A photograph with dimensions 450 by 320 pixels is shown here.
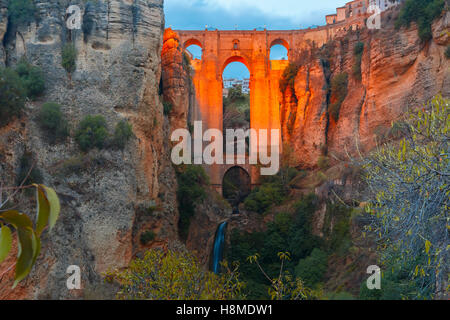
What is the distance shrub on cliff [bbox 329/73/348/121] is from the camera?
2212cm

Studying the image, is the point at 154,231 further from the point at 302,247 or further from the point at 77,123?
the point at 302,247

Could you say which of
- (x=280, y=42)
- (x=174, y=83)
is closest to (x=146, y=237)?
(x=174, y=83)

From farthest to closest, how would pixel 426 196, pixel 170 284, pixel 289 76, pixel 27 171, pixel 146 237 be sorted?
pixel 289 76
pixel 146 237
pixel 27 171
pixel 170 284
pixel 426 196

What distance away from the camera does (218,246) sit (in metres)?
19.4

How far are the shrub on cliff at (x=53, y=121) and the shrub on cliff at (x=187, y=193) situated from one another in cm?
599

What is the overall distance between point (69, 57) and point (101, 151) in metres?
3.47

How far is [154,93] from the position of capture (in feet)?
48.4

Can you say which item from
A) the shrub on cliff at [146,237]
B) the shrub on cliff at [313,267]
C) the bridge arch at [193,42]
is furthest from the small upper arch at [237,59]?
the shrub on cliff at [146,237]

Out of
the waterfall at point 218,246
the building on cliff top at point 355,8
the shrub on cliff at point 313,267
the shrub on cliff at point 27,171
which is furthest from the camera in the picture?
the building on cliff top at point 355,8

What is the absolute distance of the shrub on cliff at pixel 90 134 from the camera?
1253 centimetres

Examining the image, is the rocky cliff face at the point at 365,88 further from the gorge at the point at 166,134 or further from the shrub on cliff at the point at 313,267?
the shrub on cliff at the point at 313,267

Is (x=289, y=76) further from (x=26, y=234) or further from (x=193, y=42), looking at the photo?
(x=26, y=234)

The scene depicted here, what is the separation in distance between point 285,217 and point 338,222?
3.35 meters
